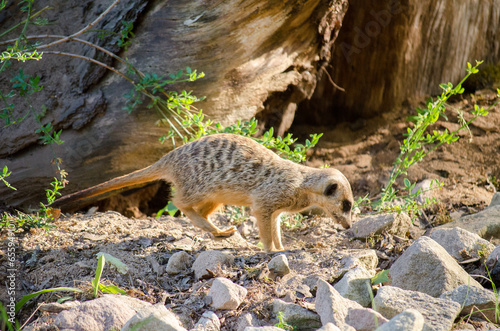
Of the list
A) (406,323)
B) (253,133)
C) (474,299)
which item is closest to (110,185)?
(253,133)

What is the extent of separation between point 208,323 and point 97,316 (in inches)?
21.9

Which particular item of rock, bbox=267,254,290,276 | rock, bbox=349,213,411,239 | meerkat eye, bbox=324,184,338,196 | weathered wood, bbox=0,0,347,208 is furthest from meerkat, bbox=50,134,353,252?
rock, bbox=267,254,290,276

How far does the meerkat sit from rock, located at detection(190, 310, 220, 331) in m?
1.36

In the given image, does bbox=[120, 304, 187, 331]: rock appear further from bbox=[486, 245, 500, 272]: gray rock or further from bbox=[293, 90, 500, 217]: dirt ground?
bbox=[293, 90, 500, 217]: dirt ground

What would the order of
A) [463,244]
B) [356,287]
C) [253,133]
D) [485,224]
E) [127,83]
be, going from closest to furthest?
[356,287] < [463,244] < [485,224] < [253,133] < [127,83]

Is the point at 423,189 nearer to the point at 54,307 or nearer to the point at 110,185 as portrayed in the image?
the point at 110,185

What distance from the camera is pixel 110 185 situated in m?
3.71

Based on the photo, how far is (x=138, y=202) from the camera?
16.0 ft

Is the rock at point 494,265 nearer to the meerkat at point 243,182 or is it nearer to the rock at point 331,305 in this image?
the rock at point 331,305

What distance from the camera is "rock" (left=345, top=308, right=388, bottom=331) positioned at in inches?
86.7

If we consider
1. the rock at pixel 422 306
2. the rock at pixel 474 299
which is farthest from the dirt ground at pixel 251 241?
the rock at pixel 474 299

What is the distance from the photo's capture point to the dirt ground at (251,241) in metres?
2.80

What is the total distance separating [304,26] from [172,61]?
4.46ft

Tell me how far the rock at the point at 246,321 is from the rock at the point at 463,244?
144 cm
